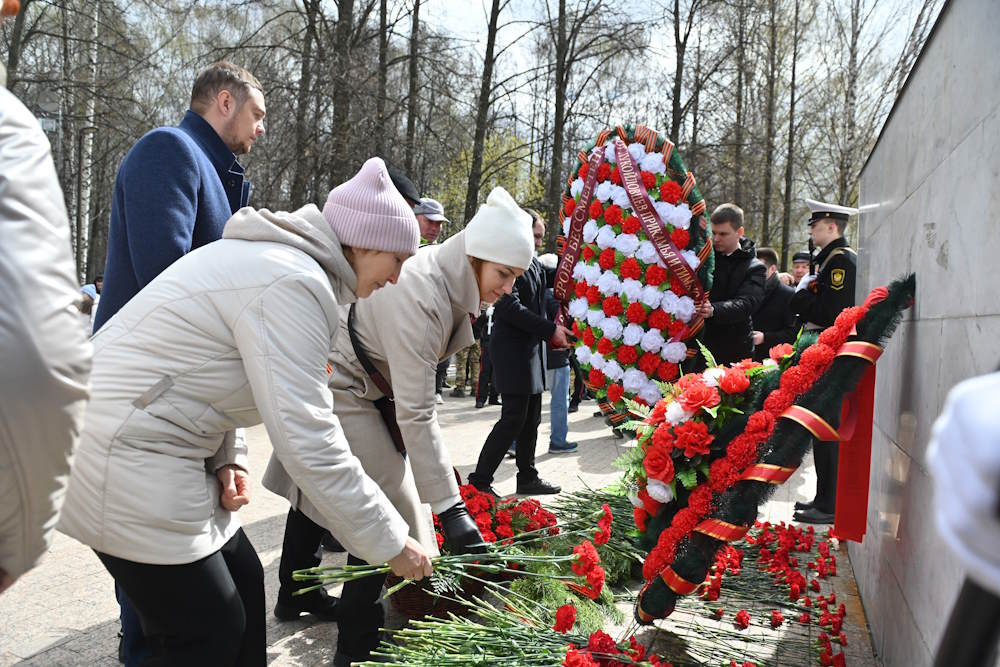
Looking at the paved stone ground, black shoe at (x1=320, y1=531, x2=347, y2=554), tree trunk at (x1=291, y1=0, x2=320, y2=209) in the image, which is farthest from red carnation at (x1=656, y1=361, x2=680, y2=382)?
tree trunk at (x1=291, y1=0, x2=320, y2=209)

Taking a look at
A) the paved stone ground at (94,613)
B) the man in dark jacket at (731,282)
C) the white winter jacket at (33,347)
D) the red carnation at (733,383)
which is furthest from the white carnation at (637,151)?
the white winter jacket at (33,347)

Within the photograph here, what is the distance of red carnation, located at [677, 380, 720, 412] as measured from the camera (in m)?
2.81

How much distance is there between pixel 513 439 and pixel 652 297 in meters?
1.71

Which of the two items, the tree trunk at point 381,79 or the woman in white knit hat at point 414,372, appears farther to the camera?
the tree trunk at point 381,79

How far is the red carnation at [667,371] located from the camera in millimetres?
4703

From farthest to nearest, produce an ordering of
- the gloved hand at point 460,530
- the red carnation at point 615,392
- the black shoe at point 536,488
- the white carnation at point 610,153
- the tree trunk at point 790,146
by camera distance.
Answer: the tree trunk at point 790,146, the black shoe at point 536,488, the white carnation at point 610,153, the red carnation at point 615,392, the gloved hand at point 460,530

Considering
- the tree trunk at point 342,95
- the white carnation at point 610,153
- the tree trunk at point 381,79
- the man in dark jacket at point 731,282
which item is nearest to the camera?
the white carnation at point 610,153

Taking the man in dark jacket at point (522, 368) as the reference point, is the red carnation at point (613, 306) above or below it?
above

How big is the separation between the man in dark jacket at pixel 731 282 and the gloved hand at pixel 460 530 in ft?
10.6

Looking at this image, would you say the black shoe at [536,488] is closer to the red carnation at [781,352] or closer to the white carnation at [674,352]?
the white carnation at [674,352]

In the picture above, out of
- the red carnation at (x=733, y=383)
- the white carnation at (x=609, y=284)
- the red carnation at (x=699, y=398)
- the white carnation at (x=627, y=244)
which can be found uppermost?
the white carnation at (x=627, y=244)

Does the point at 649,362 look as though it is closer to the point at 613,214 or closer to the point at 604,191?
the point at 613,214

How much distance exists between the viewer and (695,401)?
282 cm

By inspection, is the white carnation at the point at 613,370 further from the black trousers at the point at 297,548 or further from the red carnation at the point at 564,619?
the red carnation at the point at 564,619
